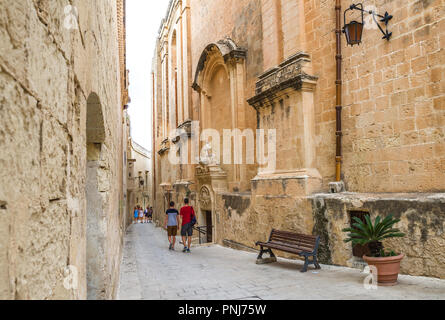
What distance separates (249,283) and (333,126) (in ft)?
12.5

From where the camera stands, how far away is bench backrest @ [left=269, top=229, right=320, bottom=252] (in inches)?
260

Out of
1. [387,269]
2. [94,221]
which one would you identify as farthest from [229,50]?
[94,221]

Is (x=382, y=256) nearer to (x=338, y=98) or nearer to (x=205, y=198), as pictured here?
(x=338, y=98)

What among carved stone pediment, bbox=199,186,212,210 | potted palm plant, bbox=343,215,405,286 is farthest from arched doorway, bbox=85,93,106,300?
carved stone pediment, bbox=199,186,212,210

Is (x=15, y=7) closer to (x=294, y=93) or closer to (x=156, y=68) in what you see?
(x=294, y=93)

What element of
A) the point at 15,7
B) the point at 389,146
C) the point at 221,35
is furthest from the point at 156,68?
the point at 15,7

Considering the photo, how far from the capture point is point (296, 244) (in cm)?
701

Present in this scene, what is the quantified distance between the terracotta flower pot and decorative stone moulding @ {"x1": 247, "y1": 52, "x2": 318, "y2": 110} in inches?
168

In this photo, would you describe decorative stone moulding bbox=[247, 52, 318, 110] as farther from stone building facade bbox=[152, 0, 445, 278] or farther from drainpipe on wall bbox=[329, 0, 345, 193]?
drainpipe on wall bbox=[329, 0, 345, 193]

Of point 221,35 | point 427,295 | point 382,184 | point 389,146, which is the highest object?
point 221,35

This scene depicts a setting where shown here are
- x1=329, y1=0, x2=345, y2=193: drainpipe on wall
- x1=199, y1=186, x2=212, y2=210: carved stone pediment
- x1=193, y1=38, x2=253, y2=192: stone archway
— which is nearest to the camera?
x1=329, y1=0, x2=345, y2=193: drainpipe on wall

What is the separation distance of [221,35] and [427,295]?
12.6 metres

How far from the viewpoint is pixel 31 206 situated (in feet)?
3.78

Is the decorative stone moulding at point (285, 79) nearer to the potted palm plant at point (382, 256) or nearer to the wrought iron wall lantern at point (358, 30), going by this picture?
the wrought iron wall lantern at point (358, 30)
